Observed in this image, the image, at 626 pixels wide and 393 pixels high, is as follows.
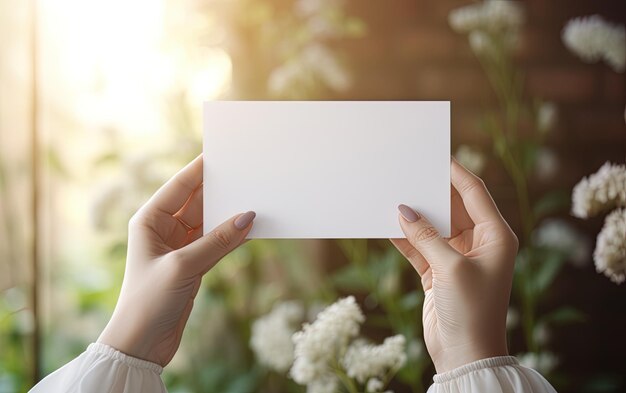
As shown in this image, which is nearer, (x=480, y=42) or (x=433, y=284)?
(x=433, y=284)

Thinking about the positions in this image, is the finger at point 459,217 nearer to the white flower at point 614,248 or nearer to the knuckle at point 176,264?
the white flower at point 614,248

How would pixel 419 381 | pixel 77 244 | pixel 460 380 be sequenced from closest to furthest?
1. pixel 460 380
2. pixel 419 381
3. pixel 77 244

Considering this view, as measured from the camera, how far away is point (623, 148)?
1.47 metres

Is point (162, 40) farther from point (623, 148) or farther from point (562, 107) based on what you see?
point (623, 148)

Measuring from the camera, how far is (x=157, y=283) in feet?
2.27

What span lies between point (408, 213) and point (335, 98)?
31.1 inches

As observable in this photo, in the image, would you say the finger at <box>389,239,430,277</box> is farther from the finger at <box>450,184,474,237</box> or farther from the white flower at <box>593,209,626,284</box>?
the white flower at <box>593,209,626,284</box>

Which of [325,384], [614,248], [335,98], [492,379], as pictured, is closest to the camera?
[492,379]

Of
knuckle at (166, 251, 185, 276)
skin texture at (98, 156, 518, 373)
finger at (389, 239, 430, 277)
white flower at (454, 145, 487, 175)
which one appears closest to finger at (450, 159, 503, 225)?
skin texture at (98, 156, 518, 373)

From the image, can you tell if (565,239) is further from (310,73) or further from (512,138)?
(310,73)

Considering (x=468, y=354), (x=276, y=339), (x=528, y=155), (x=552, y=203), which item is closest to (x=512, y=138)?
(x=528, y=155)

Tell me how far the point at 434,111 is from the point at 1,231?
3.86 ft

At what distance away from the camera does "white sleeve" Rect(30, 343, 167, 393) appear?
68 centimetres

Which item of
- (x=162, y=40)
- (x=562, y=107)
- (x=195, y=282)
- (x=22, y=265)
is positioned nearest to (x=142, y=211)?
(x=195, y=282)
